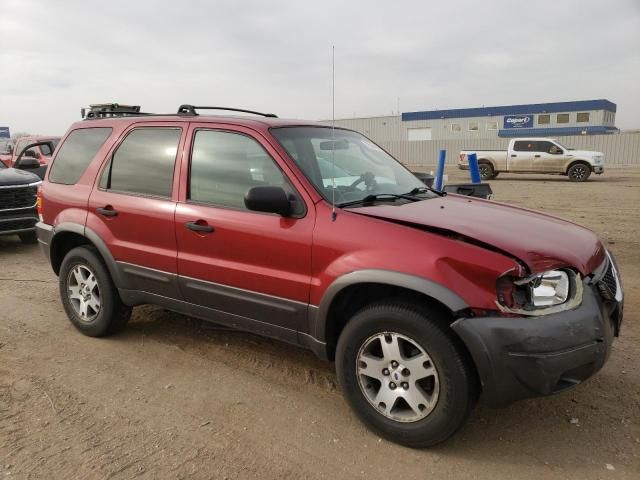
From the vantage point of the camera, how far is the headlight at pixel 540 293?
2541 millimetres

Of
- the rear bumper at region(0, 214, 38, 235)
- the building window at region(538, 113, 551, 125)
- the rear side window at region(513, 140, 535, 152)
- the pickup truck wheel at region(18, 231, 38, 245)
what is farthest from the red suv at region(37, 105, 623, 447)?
the building window at region(538, 113, 551, 125)

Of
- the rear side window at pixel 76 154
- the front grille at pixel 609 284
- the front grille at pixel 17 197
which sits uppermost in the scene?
the rear side window at pixel 76 154

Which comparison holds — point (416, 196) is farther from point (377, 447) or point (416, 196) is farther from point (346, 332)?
point (377, 447)

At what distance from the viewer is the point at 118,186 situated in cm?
412

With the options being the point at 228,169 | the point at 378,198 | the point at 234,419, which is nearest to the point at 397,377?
the point at 234,419

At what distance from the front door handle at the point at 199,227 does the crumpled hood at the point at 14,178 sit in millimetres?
6038

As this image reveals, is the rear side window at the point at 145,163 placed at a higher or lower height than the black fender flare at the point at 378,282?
higher

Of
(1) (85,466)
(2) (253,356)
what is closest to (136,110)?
(2) (253,356)

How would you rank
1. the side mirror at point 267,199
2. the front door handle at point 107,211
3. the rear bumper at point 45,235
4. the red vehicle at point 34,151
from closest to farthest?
1. the side mirror at point 267,199
2. the front door handle at point 107,211
3. the rear bumper at point 45,235
4. the red vehicle at point 34,151

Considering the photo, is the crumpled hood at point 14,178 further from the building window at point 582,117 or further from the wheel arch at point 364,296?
the building window at point 582,117

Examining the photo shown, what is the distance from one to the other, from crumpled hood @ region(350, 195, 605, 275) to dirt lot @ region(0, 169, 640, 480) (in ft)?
3.25

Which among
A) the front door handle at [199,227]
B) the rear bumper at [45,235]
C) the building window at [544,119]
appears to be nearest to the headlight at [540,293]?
the front door handle at [199,227]

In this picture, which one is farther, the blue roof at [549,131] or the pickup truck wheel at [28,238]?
the blue roof at [549,131]

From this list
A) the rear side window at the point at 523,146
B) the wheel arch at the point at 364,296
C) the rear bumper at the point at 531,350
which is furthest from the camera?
the rear side window at the point at 523,146
